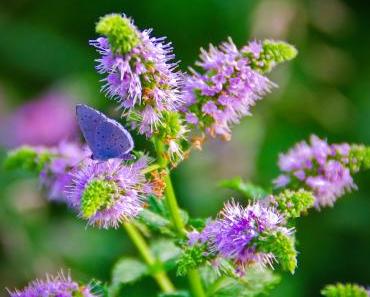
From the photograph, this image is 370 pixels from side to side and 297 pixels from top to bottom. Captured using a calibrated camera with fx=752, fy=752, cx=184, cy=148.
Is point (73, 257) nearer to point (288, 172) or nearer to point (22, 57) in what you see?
point (22, 57)

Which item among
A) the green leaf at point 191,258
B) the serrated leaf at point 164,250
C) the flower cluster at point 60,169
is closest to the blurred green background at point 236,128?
the serrated leaf at point 164,250

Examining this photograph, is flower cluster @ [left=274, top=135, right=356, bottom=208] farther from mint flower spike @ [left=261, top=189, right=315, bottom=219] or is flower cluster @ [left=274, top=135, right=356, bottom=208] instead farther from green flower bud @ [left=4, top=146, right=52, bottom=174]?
green flower bud @ [left=4, top=146, right=52, bottom=174]

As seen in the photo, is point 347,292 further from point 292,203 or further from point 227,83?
point 227,83

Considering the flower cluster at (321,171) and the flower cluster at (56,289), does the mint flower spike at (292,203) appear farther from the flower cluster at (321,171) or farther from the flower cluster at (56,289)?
the flower cluster at (56,289)

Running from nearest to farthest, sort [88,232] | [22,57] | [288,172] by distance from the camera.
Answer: [288,172], [88,232], [22,57]

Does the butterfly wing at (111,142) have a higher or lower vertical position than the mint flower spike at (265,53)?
lower

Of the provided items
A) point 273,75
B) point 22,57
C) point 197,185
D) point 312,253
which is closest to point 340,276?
point 312,253

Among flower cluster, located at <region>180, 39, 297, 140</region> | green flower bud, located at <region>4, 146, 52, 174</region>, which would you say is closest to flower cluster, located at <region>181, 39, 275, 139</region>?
flower cluster, located at <region>180, 39, 297, 140</region>
